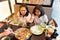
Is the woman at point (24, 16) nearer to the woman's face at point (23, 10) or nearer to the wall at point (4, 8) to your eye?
the woman's face at point (23, 10)

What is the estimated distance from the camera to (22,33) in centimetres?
109

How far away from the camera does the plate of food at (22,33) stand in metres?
1.06

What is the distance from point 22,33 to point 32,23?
24 centimetres

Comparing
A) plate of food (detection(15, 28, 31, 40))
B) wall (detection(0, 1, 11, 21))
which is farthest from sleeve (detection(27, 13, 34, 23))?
wall (detection(0, 1, 11, 21))

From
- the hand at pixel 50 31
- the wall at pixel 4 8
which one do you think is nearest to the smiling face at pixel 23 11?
the hand at pixel 50 31

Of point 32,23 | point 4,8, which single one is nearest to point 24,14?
point 32,23

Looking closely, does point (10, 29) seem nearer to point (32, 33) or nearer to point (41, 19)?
point (32, 33)

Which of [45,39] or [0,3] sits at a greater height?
[0,3]

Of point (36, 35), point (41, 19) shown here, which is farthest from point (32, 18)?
point (36, 35)

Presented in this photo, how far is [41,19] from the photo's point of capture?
52.6 inches

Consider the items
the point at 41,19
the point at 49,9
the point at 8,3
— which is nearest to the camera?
the point at 41,19

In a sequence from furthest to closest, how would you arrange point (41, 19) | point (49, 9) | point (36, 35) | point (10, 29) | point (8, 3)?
1. point (8, 3)
2. point (49, 9)
3. point (41, 19)
4. point (10, 29)
5. point (36, 35)

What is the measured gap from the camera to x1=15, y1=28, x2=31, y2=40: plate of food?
106 centimetres

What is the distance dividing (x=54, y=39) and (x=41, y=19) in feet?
1.03
